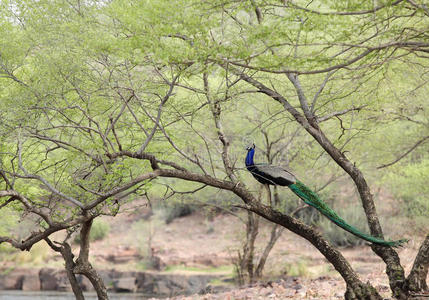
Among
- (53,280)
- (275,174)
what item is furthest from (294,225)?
(53,280)

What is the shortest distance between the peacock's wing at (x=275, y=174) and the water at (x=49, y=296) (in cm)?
924

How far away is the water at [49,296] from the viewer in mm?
14000

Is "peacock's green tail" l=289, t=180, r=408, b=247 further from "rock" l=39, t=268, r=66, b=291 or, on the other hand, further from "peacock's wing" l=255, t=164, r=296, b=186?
"rock" l=39, t=268, r=66, b=291

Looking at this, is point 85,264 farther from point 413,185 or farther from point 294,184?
point 413,185

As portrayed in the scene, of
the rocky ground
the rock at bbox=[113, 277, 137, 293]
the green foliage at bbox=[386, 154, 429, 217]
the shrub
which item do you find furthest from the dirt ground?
the rock at bbox=[113, 277, 137, 293]

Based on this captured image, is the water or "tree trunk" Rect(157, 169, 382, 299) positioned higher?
"tree trunk" Rect(157, 169, 382, 299)

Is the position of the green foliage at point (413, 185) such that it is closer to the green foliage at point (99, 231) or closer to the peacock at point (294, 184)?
the peacock at point (294, 184)

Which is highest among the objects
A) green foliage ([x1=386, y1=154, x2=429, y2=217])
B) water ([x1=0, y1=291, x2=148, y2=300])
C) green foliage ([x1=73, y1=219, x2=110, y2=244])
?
green foliage ([x1=386, y1=154, x2=429, y2=217])

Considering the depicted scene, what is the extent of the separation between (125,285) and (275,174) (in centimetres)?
1100

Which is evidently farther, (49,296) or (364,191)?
(49,296)

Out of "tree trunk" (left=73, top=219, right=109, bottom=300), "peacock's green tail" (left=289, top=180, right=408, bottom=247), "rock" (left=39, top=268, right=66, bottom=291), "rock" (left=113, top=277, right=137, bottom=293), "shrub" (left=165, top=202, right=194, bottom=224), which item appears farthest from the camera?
"shrub" (left=165, top=202, right=194, bottom=224)

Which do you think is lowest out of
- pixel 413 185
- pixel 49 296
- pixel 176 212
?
pixel 49 296

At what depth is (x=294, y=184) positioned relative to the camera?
5.99 meters

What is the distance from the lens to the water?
14.0 m
